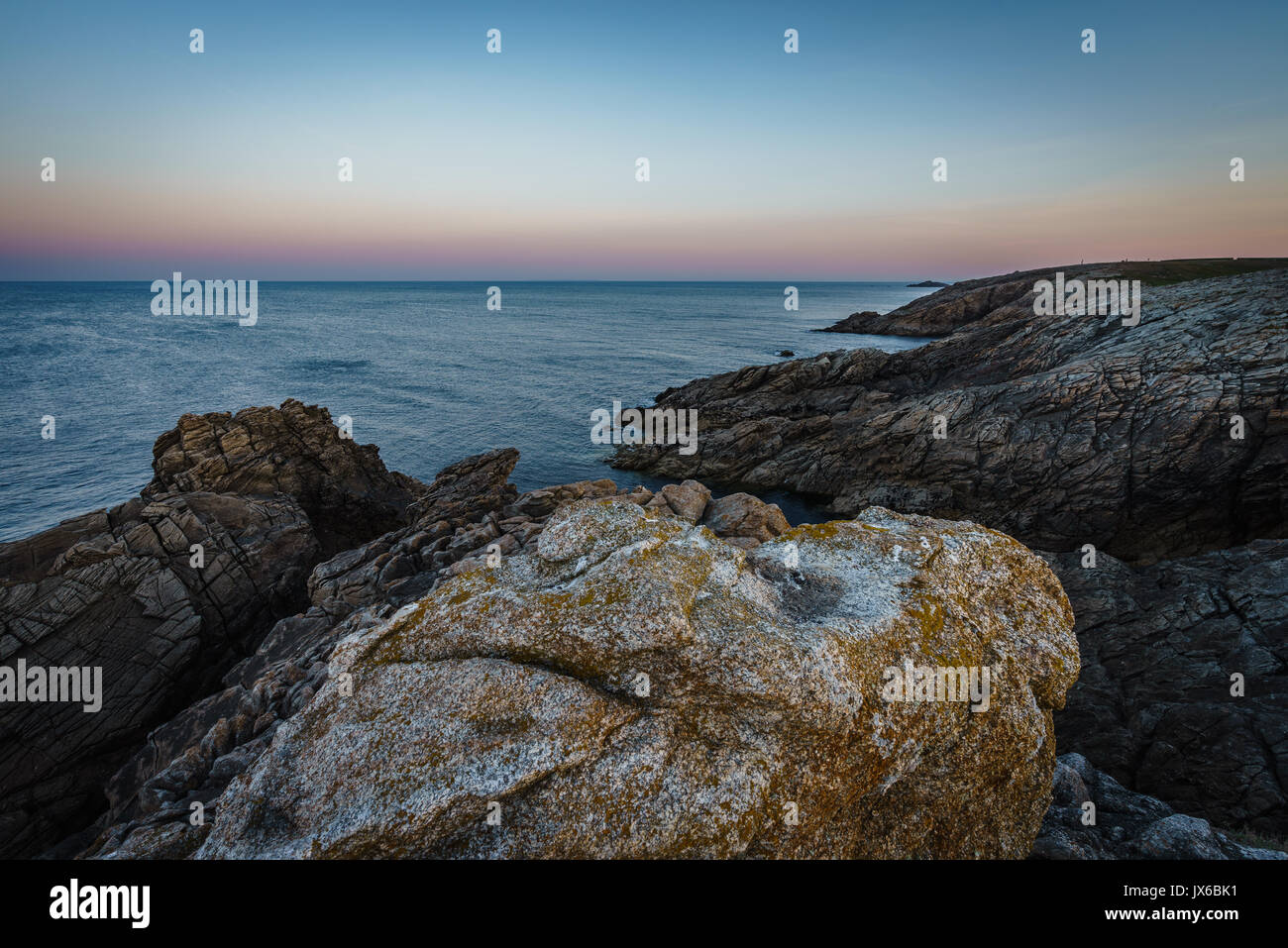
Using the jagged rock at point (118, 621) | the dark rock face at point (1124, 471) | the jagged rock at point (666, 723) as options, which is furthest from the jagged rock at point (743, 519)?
the jagged rock at point (118, 621)

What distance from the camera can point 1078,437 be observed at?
38.1 meters

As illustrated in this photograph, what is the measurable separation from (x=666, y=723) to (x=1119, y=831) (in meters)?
9.21

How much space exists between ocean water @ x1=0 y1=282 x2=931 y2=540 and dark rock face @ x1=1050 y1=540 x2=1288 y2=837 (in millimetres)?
24487

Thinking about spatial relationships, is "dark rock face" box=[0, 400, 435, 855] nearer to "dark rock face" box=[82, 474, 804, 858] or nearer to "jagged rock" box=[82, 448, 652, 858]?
"dark rock face" box=[82, 474, 804, 858]

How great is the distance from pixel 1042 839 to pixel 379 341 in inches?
5840

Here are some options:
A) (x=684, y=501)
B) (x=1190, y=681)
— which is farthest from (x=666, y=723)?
(x=1190, y=681)

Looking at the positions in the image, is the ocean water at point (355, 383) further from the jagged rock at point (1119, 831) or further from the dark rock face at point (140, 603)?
the jagged rock at point (1119, 831)

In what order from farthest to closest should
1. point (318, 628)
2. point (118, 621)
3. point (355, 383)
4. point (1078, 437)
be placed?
1. point (355, 383)
2. point (1078, 437)
3. point (118, 621)
4. point (318, 628)

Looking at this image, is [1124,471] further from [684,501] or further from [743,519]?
[684,501]

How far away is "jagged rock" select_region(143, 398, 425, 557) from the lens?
31391 millimetres

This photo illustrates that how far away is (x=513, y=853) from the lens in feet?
22.8

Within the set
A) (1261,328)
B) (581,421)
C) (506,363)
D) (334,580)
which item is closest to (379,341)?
(506,363)
